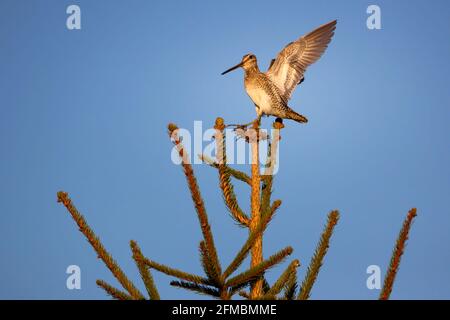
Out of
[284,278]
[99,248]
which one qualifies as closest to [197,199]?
[99,248]

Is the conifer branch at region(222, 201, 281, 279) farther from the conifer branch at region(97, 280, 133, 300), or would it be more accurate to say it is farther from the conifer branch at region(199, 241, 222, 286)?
the conifer branch at region(97, 280, 133, 300)

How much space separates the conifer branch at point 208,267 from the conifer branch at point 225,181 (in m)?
1.07

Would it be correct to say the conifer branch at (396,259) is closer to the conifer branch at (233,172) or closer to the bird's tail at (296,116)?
the conifer branch at (233,172)

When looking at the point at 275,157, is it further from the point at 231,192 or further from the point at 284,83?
the point at 284,83

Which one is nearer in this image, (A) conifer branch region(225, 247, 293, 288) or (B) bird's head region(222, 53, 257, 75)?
(A) conifer branch region(225, 247, 293, 288)

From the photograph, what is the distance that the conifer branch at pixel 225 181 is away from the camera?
5539mm

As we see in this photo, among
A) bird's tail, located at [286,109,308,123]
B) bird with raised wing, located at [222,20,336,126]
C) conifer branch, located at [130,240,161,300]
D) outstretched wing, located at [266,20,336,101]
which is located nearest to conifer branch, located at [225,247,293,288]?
conifer branch, located at [130,240,161,300]

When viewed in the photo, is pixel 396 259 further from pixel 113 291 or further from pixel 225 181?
pixel 113 291

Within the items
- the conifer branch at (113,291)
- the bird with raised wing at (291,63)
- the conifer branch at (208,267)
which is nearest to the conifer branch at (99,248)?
the conifer branch at (113,291)

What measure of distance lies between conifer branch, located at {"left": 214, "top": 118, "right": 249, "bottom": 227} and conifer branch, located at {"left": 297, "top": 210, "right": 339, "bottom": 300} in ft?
3.44

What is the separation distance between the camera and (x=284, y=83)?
37.7ft

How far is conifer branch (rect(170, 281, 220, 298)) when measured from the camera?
4.67 meters
